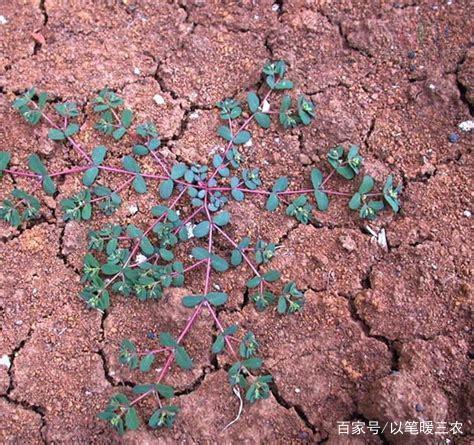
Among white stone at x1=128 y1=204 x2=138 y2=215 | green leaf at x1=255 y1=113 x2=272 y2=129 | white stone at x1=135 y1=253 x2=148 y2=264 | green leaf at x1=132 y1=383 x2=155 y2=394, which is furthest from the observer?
green leaf at x1=255 y1=113 x2=272 y2=129

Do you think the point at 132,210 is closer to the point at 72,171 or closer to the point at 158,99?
the point at 72,171

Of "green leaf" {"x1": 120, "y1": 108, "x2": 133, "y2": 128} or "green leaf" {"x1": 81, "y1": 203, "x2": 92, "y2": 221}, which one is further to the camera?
"green leaf" {"x1": 120, "y1": 108, "x2": 133, "y2": 128}

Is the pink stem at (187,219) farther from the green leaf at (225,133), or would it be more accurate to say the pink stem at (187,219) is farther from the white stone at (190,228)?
the green leaf at (225,133)

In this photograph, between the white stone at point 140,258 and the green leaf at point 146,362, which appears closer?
the green leaf at point 146,362

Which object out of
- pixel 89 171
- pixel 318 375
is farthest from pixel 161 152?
pixel 318 375

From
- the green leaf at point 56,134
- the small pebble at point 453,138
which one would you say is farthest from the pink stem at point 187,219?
the small pebble at point 453,138

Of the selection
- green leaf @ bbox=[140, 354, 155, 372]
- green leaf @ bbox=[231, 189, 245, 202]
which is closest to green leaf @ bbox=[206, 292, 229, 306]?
green leaf @ bbox=[140, 354, 155, 372]

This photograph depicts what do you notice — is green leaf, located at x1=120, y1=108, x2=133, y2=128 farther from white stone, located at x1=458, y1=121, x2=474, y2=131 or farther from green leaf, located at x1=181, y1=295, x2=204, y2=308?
white stone, located at x1=458, y1=121, x2=474, y2=131
